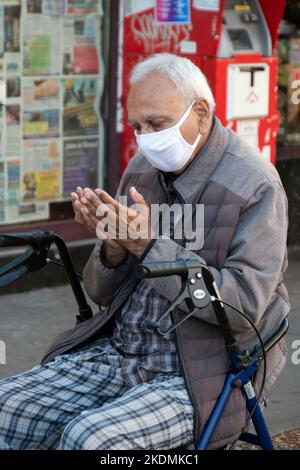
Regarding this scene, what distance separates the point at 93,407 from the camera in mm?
3342

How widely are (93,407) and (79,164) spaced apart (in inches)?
145

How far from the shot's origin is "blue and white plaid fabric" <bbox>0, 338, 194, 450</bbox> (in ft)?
9.96

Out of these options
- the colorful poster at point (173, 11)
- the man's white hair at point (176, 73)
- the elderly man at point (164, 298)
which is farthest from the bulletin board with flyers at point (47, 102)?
the man's white hair at point (176, 73)

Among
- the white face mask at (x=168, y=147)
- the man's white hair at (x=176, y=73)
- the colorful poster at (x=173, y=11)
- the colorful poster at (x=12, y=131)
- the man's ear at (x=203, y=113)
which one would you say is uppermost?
the colorful poster at (x=173, y=11)

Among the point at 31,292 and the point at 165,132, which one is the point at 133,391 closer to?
the point at 165,132

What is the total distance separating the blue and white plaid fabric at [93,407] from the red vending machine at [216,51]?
129 inches

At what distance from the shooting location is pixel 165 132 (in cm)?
332

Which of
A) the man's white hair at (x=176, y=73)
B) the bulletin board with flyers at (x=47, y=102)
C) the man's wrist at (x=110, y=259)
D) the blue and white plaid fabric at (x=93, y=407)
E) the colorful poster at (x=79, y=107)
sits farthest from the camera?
the colorful poster at (x=79, y=107)

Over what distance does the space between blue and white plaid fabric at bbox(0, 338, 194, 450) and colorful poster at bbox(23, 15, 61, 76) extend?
3335 millimetres

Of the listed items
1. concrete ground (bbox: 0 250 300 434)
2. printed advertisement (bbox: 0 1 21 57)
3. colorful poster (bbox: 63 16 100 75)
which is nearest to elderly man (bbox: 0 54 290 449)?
concrete ground (bbox: 0 250 300 434)

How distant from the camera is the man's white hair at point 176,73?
3299 millimetres

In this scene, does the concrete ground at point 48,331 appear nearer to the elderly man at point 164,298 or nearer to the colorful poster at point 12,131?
the colorful poster at point 12,131

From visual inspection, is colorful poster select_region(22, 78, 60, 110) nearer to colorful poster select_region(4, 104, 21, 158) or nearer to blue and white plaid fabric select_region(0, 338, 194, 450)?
colorful poster select_region(4, 104, 21, 158)

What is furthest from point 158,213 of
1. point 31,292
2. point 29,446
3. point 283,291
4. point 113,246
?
point 31,292
